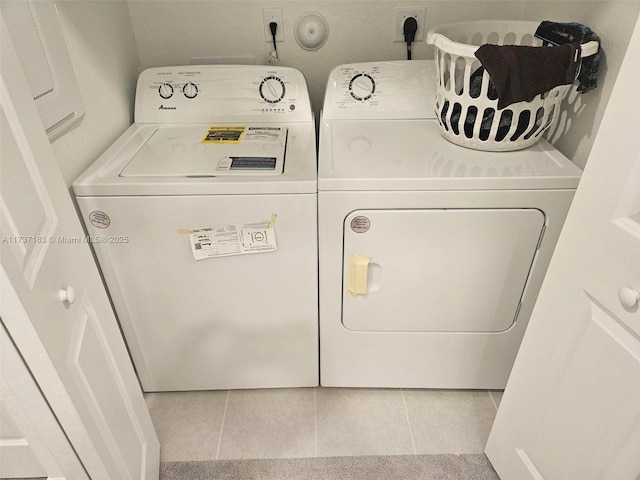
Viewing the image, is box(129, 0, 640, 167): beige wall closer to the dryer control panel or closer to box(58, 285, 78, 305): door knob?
the dryer control panel

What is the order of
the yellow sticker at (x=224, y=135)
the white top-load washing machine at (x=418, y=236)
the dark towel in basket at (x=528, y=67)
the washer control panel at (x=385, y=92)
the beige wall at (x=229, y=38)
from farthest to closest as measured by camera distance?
the washer control panel at (x=385, y=92), the yellow sticker at (x=224, y=135), the beige wall at (x=229, y=38), the white top-load washing machine at (x=418, y=236), the dark towel in basket at (x=528, y=67)

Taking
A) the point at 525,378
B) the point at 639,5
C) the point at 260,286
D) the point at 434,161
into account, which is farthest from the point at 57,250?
the point at 639,5

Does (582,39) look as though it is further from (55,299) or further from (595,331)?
(55,299)

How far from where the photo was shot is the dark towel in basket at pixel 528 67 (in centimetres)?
109

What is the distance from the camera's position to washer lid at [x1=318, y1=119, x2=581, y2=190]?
1.18m

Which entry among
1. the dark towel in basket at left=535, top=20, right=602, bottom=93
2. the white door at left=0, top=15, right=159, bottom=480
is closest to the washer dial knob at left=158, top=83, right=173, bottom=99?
the white door at left=0, top=15, right=159, bottom=480

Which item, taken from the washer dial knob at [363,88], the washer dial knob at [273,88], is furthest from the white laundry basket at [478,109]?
the washer dial knob at [273,88]

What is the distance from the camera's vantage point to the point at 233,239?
1.27m

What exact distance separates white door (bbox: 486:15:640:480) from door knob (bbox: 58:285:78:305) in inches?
40.0

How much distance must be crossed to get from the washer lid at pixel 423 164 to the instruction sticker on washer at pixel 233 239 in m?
0.21

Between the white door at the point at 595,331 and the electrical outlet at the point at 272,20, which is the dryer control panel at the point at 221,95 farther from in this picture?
the white door at the point at 595,331

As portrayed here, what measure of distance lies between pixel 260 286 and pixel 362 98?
770 millimetres

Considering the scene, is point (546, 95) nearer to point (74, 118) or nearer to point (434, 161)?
point (434, 161)

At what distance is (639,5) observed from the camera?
42.2 inches
